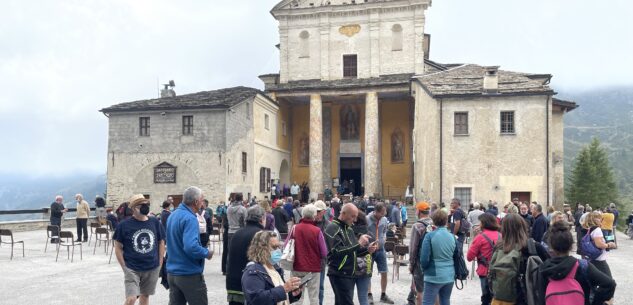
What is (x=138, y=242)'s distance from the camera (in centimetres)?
675

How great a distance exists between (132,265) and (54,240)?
10935 millimetres

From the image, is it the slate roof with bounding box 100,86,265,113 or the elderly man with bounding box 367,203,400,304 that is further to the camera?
the slate roof with bounding box 100,86,265,113

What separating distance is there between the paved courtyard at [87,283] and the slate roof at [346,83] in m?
21.5

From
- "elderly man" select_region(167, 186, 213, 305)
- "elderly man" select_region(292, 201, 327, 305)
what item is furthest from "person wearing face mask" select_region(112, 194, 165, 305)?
"elderly man" select_region(292, 201, 327, 305)

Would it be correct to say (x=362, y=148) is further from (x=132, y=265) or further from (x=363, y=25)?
(x=132, y=265)

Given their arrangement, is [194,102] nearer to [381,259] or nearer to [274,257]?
[381,259]

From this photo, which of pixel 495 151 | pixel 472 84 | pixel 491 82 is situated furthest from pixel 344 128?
pixel 495 151

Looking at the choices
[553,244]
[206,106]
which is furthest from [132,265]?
[206,106]

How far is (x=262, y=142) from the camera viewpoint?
32.8m

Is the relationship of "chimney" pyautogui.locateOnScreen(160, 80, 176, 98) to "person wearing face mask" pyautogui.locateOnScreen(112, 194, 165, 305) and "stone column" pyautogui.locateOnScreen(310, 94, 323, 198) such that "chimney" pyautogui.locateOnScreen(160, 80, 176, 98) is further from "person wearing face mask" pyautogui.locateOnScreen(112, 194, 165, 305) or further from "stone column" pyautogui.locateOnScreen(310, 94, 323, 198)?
"person wearing face mask" pyautogui.locateOnScreen(112, 194, 165, 305)

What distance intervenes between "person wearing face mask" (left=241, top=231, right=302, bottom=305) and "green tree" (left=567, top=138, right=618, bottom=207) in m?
52.9

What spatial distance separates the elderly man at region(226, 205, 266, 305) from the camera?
5.64m

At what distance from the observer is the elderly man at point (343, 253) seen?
6.72 metres

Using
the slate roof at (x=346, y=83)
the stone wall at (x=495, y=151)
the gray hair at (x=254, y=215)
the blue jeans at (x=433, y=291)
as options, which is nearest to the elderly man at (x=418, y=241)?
the blue jeans at (x=433, y=291)
